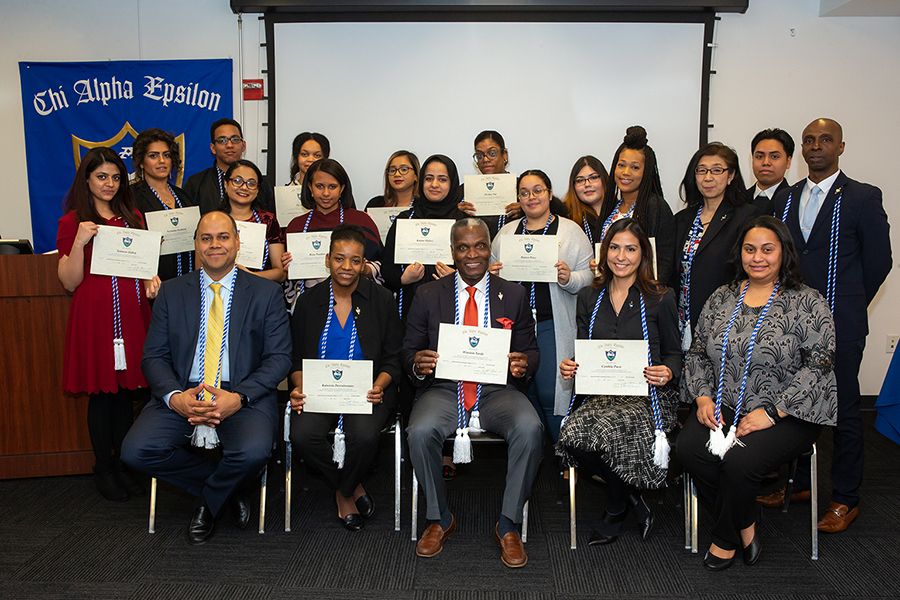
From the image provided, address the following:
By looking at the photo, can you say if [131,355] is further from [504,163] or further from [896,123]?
[896,123]

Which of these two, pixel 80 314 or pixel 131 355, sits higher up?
pixel 80 314

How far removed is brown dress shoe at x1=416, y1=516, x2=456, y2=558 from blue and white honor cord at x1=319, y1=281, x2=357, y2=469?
0.60m

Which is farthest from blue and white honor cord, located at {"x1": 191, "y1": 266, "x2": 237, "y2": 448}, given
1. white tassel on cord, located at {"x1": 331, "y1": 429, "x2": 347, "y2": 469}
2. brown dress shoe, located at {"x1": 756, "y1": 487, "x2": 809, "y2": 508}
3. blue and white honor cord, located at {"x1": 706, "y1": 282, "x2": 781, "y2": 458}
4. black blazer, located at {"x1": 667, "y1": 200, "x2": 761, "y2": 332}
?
brown dress shoe, located at {"x1": 756, "y1": 487, "x2": 809, "y2": 508}

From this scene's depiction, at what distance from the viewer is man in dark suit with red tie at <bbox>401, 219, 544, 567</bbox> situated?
10.2 feet

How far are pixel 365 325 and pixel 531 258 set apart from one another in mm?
1076

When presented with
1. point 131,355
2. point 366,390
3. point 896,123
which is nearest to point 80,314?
point 131,355

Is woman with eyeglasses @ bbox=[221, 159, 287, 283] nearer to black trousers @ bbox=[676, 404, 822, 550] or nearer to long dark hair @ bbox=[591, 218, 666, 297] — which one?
long dark hair @ bbox=[591, 218, 666, 297]

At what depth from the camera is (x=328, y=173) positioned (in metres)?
4.03

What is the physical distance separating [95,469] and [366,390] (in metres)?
2.00

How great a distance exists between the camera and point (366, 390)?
327cm

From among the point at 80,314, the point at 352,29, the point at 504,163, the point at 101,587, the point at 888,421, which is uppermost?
the point at 352,29

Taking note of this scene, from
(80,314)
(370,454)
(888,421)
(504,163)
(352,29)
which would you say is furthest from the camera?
(352,29)

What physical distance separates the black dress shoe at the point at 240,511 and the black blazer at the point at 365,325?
31.4 inches

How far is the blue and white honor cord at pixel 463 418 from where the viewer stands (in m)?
3.14
